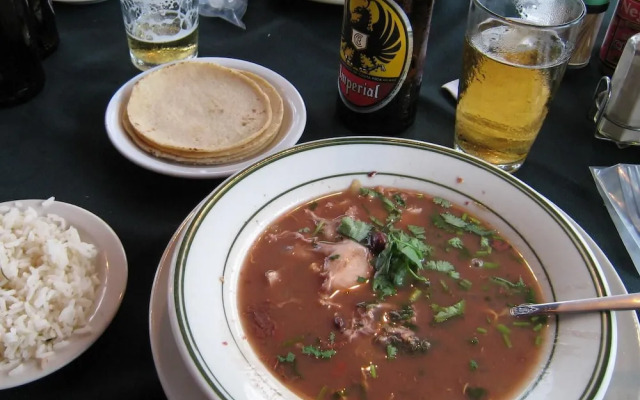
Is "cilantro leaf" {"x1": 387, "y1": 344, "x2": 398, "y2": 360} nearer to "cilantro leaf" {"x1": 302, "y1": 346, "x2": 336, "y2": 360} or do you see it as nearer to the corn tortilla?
"cilantro leaf" {"x1": 302, "y1": 346, "x2": 336, "y2": 360}

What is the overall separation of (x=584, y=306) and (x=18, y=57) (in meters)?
1.59

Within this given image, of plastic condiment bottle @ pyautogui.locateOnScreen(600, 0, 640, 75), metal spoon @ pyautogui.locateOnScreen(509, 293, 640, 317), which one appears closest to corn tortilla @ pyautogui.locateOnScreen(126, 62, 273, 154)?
metal spoon @ pyautogui.locateOnScreen(509, 293, 640, 317)

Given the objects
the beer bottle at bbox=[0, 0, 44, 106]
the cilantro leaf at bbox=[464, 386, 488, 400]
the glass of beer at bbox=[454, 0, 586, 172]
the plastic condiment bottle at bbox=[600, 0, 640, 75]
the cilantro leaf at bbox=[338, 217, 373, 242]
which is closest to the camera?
the cilantro leaf at bbox=[464, 386, 488, 400]

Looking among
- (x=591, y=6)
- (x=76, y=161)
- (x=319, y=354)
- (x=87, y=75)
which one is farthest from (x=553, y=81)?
(x=87, y=75)

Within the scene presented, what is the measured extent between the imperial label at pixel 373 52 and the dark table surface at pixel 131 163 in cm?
17

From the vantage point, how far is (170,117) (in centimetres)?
163

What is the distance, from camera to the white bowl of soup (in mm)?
1015

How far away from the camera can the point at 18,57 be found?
1703 millimetres

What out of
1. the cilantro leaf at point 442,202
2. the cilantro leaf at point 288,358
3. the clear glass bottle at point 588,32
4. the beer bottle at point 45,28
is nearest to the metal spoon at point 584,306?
the cilantro leaf at point 442,202

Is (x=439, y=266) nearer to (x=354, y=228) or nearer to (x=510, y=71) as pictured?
(x=354, y=228)

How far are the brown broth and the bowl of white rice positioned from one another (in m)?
0.28

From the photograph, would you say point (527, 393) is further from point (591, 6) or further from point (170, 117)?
point (591, 6)

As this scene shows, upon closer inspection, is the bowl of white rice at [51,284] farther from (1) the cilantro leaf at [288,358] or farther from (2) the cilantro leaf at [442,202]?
(2) the cilantro leaf at [442,202]

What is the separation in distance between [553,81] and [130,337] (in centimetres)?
113
